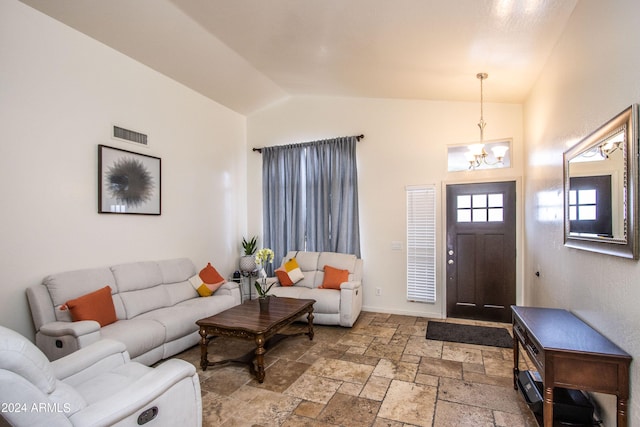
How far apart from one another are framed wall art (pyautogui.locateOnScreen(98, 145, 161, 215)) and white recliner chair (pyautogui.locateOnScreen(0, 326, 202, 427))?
1.94 metres

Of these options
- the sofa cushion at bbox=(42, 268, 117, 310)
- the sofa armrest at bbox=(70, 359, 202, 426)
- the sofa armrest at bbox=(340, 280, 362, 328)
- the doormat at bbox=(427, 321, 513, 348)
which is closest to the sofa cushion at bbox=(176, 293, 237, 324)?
the sofa cushion at bbox=(42, 268, 117, 310)

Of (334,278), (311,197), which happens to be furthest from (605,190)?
(311,197)

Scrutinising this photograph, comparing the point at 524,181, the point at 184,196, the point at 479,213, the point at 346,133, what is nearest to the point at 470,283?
the point at 479,213

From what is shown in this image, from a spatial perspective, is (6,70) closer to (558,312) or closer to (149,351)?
(149,351)

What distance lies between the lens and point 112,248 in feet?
12.1

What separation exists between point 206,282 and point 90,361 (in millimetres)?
2249

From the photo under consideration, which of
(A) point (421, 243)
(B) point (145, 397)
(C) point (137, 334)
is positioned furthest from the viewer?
(A) point (421, 243)

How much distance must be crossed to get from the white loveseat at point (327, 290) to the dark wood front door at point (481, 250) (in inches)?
56.4

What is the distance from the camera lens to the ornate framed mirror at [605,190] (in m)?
1.69

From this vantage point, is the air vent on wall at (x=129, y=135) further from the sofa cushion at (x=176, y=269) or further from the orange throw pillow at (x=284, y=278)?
the orange throw pillow at (x=284, y=278)

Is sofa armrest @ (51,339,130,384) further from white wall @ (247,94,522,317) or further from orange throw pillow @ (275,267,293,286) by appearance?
white wall @ (247,94,522,317)

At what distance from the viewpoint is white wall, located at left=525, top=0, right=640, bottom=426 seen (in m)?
1.71

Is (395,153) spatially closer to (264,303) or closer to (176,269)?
(264,303)

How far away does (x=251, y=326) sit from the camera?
3068 millimetres
